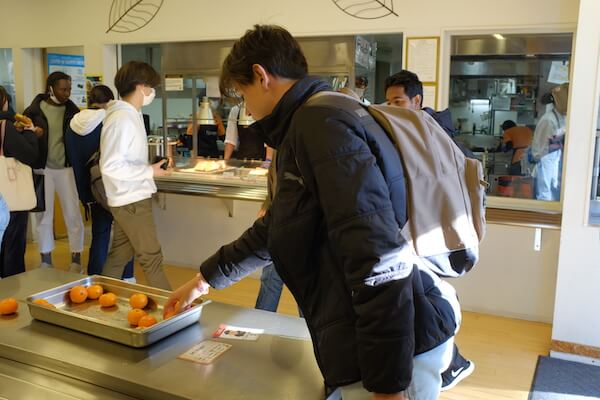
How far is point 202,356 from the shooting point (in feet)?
4.61

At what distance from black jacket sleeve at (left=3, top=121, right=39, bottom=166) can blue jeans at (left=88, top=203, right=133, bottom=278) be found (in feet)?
1.77

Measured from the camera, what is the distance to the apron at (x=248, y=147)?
198 inches

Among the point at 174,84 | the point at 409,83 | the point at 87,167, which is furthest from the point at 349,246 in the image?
the point at 174,84

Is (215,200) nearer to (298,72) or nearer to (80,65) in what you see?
(80,65)

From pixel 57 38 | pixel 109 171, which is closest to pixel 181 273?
pixel 109 171

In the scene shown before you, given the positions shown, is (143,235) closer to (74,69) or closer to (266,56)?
(266,56)

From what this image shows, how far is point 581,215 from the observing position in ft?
9.90

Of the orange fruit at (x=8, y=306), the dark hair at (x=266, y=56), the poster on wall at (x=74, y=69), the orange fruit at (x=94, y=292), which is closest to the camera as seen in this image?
the dark hair at (x=266, y=56)

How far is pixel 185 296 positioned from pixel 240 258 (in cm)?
22

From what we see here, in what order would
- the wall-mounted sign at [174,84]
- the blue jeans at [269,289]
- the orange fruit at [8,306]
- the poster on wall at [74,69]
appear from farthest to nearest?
the poster on wall at [74,69]
the wall-mounted sign at [174,84]
the blue jeans at [269,289]
the orange fruit at [8,306]

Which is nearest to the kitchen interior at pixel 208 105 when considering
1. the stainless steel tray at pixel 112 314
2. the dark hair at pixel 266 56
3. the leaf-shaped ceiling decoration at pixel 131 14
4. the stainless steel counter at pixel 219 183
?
the stainless steel counter at pixel 219 183

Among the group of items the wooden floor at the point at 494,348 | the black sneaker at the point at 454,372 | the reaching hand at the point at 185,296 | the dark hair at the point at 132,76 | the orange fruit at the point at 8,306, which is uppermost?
the dark hair at the point at 132,76

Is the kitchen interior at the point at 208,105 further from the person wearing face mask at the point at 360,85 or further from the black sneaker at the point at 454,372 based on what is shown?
the black sneaker at the point at 454,372

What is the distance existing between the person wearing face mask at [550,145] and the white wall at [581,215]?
27.2 inches
